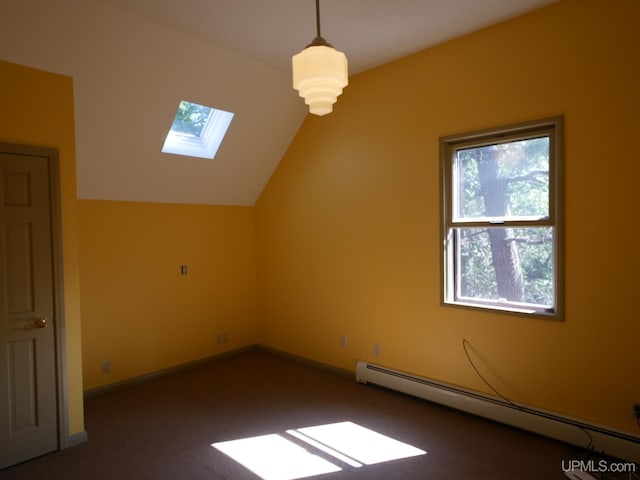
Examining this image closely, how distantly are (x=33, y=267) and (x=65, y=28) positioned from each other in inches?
65.2

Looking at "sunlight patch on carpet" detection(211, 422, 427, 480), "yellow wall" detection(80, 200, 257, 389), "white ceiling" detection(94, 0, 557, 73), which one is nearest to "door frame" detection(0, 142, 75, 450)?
"yellow wall" detection(80, 200, 257, 389)

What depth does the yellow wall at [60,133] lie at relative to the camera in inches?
109

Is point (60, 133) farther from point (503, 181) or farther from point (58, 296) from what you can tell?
point (503, 181)

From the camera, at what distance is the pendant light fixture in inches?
68.8

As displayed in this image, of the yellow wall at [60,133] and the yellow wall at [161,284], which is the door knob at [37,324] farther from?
the yellow wall at [161,284]

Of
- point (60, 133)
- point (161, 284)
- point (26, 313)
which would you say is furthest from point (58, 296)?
point (161, 284)

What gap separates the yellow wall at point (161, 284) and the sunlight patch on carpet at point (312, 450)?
1.72 metres

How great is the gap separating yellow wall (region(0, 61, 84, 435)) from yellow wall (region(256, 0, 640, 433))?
2386mm

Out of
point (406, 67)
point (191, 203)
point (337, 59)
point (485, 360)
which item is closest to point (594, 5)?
point (406, 67)

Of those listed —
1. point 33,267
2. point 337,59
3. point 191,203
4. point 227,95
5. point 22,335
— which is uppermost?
point 227,95

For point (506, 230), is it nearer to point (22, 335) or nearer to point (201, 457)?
point (201, 457)

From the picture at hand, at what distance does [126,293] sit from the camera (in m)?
4.18

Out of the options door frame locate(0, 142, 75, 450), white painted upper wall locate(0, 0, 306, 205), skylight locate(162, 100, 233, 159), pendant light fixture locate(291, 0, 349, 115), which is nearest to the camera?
pendant light fixture locate(291, 0, 349, 115)

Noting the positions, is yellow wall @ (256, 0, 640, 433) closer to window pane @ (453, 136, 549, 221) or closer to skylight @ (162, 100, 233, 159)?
window pane @ (453, 136, 549, 221)
